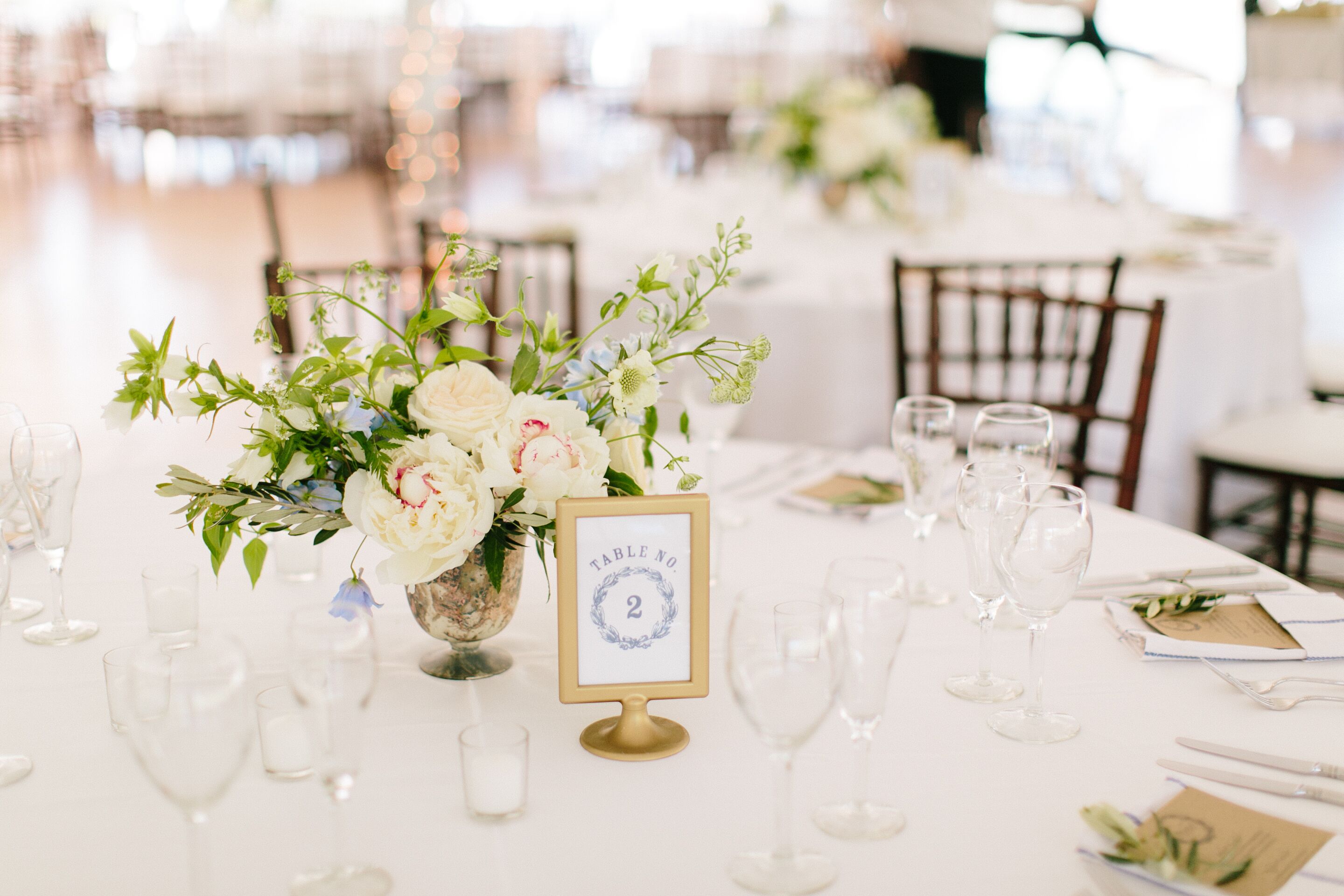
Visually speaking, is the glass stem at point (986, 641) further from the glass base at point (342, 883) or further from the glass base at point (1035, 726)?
the glass base at point (342, 883)

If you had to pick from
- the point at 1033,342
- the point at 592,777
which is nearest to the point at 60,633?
the point at 592,777

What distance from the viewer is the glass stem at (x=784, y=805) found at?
871 mm

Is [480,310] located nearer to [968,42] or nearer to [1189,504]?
[1189,504]

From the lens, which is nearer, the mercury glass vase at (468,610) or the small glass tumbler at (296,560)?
the mercury glass vase at (468,610)

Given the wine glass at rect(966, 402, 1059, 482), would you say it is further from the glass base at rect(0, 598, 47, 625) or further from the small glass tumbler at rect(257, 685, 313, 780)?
the glass base at rect(0, 598, 47, 625)

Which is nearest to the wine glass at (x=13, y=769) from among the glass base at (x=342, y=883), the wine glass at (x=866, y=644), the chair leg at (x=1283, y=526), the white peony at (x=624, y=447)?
the glass base at (x=342, y=883)

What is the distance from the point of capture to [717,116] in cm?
649

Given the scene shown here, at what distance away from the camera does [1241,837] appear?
3.11 feet

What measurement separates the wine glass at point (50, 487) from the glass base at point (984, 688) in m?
0.90

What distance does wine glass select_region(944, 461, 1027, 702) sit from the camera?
47.4 inches

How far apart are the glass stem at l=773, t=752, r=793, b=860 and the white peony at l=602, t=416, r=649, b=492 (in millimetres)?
365

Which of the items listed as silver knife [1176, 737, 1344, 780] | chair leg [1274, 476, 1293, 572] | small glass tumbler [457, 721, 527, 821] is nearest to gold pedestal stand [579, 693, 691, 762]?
small glass tumbler [457, 721, 527, 821]

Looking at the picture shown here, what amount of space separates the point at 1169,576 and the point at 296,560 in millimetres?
1015

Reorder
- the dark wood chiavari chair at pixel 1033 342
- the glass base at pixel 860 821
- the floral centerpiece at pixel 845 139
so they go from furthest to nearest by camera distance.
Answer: the floral centerpiece at pixel 845 139, the dark wood chiavari chair at pixel 1033 342, the glass base at pixel 860 821
